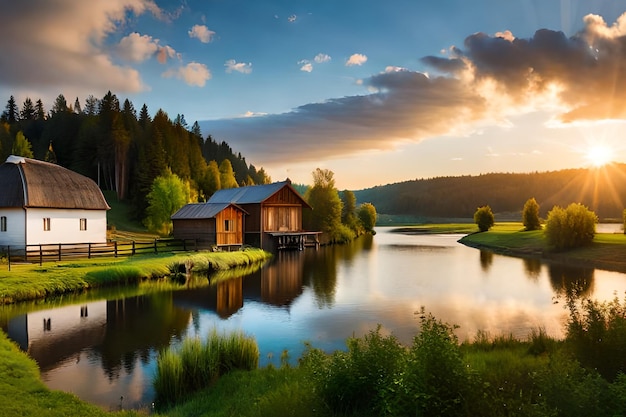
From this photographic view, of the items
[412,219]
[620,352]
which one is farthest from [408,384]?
[412,219]

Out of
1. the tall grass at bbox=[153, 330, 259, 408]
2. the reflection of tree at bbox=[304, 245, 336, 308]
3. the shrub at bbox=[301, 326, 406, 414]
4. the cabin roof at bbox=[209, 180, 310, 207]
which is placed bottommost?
the reflection of tree at bbox=[304, 245, 336, 308]

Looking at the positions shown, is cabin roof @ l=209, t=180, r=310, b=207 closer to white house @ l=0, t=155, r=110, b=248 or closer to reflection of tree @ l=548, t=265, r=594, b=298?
white house @ l=0, t=155, r=110, b=248

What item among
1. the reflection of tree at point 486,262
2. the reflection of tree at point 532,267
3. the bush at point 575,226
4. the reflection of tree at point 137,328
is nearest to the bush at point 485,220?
the reflection of tree at point 486,262

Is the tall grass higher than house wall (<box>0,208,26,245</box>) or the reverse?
the reverse

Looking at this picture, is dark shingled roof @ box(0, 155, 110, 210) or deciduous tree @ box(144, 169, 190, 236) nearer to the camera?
dark shingled roof @ box(0, 155, 110, 210)

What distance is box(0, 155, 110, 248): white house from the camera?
31859mm

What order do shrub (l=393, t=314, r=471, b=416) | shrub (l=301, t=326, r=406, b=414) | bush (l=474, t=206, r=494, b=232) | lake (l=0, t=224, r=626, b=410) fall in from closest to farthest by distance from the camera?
1. shrub (l=393, t=314, r=471, b=416)
2. shrub (l=301, t=326, r=406, b=414)
3. lake (l=0, t=224, r=626, b=410)
4. bush (l=474, t=206, r=494, b=232)

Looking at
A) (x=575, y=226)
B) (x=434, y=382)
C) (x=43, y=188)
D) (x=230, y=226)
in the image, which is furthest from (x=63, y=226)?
(x=575, y=226)

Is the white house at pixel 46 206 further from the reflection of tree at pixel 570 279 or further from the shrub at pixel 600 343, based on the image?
the shrub at pixel 600 343

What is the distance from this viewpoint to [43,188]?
3381 cm

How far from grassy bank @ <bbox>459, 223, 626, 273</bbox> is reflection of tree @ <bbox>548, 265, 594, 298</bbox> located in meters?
2.94

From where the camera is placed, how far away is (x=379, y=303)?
70.2 feet

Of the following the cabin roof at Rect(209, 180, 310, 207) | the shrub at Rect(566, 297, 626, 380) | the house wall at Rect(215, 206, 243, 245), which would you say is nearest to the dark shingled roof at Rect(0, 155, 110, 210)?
the house wall at Rect(215, 206, 243, 245)

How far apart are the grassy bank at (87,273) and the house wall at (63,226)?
5.78 m
